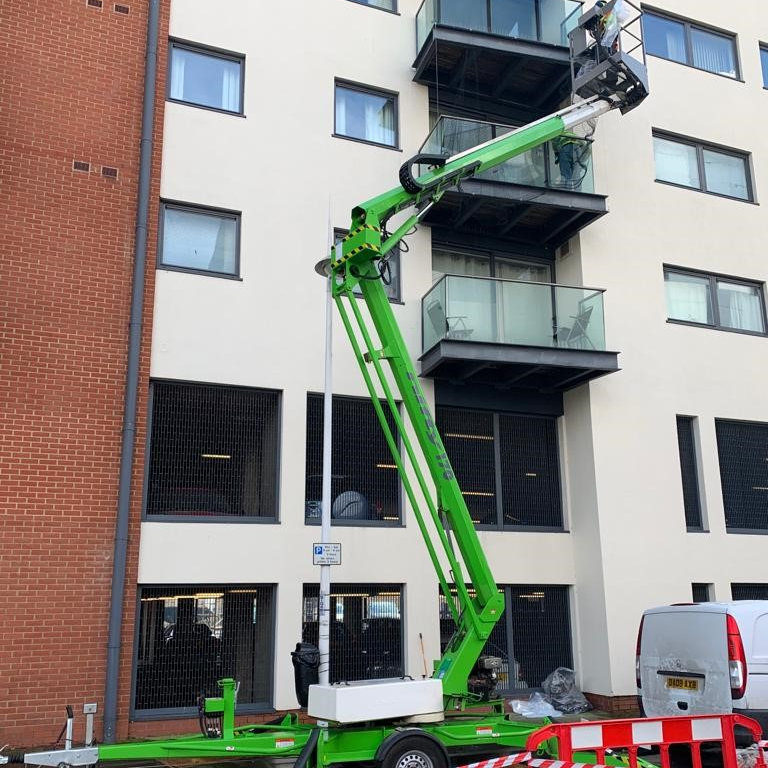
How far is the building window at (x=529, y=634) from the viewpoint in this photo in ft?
43.6

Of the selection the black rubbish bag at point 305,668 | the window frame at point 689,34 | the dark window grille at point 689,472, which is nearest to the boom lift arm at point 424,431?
the black rubbish bag at point 305,668

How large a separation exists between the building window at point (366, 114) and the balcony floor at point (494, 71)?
0.78 metres

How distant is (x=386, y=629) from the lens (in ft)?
41.4

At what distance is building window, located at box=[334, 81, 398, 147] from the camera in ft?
47.3

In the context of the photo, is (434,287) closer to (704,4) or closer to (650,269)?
(650,269)

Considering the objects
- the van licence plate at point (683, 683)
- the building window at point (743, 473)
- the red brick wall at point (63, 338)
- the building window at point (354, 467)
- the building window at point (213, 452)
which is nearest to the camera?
the van licence plate at point (683, 683)

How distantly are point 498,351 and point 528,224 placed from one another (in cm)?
322

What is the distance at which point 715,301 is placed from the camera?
1622cm

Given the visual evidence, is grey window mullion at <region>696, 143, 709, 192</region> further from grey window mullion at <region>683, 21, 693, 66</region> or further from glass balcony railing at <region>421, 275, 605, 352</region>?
glass balcony railing at <region>421, 275, 605, 352</region>

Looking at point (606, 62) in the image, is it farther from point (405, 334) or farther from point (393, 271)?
point (405, 334)

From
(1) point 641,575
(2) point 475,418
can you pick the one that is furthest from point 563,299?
(1) point 641,575

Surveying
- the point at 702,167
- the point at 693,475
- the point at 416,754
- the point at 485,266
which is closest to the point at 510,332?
the point at 485,266

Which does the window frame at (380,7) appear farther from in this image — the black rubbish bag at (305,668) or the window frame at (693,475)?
the black rubbish bag at (305,668)

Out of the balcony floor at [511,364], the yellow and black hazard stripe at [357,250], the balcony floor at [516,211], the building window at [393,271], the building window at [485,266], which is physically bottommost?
the balcony floor at [511,364]
